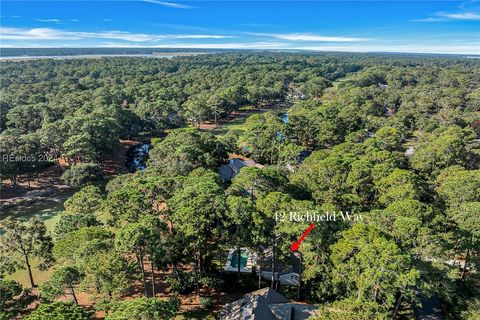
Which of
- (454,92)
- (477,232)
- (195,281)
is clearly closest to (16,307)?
(195,281)

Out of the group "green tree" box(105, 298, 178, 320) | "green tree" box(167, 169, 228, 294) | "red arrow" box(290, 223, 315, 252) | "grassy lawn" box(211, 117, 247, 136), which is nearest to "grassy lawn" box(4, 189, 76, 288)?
"green tree" box(167, 169, 228, 294)

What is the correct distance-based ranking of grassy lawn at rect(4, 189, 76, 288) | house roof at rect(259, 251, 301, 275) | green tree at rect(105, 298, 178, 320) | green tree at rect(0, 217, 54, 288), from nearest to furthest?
1. green tree at rect(105, 298, 178, 320)
2. green tree at rect(0, 217, 54, 288)
3. house roof at rect(259, 251, 301, 275)
4. grassy lawn at rect(4, 189, 76, 288)

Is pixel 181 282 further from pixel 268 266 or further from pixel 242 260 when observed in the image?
pixel 268 266

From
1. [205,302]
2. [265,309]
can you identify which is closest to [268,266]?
[205,302]

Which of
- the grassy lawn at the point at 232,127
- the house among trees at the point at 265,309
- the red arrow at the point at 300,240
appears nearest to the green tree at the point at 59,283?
the house among trees at the point at 265,309

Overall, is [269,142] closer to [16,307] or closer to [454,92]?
[16,307]

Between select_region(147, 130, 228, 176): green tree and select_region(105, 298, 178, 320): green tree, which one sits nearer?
select_region(105, 298, 178, 320): green tree

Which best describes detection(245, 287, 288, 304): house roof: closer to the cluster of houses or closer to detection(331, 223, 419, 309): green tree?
the cluster of houses
